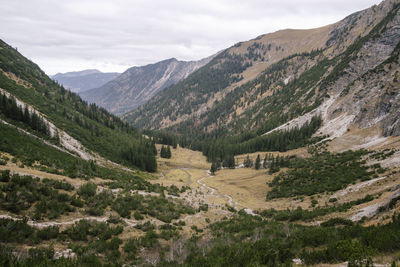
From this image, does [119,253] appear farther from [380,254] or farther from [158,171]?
[158,171]

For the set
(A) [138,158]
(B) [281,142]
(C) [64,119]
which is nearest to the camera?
(C) [64,119]

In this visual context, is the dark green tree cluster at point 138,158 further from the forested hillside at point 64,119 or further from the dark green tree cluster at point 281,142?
the dark green tree cluster at point 281,142

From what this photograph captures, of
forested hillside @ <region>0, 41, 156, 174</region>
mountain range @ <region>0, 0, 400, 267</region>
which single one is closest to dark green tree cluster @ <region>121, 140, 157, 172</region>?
forested hillside @ <region>0, 41, 156, 174</region>

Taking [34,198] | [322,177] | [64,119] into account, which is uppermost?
[64,119]

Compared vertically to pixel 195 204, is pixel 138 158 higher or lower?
lower

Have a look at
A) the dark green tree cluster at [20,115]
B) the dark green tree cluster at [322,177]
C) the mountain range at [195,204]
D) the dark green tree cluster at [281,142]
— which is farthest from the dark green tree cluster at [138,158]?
the dark green tree cluster at [322,177]

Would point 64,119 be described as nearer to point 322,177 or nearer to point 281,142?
point 322,177

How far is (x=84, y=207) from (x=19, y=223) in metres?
6.40

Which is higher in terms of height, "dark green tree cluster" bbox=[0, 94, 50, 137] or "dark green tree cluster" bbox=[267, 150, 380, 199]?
"dark green tree cluster" bbox=[0, 94, 50, 137]

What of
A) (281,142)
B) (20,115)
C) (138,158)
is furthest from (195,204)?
(281,142)

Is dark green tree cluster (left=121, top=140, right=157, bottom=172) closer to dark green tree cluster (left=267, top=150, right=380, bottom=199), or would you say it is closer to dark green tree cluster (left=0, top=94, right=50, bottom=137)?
dark green tree cluster (left=0, top=94, right=50, bottom=137)

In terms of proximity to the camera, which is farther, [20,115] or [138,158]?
[138,158]

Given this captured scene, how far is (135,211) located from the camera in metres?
22.1

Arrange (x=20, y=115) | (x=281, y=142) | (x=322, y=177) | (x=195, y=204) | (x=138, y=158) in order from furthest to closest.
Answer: (x=281, y=142) → (x=138, y=158) → (x=20, y=115) → (x=322, y=177) → (x=195, y=204)
